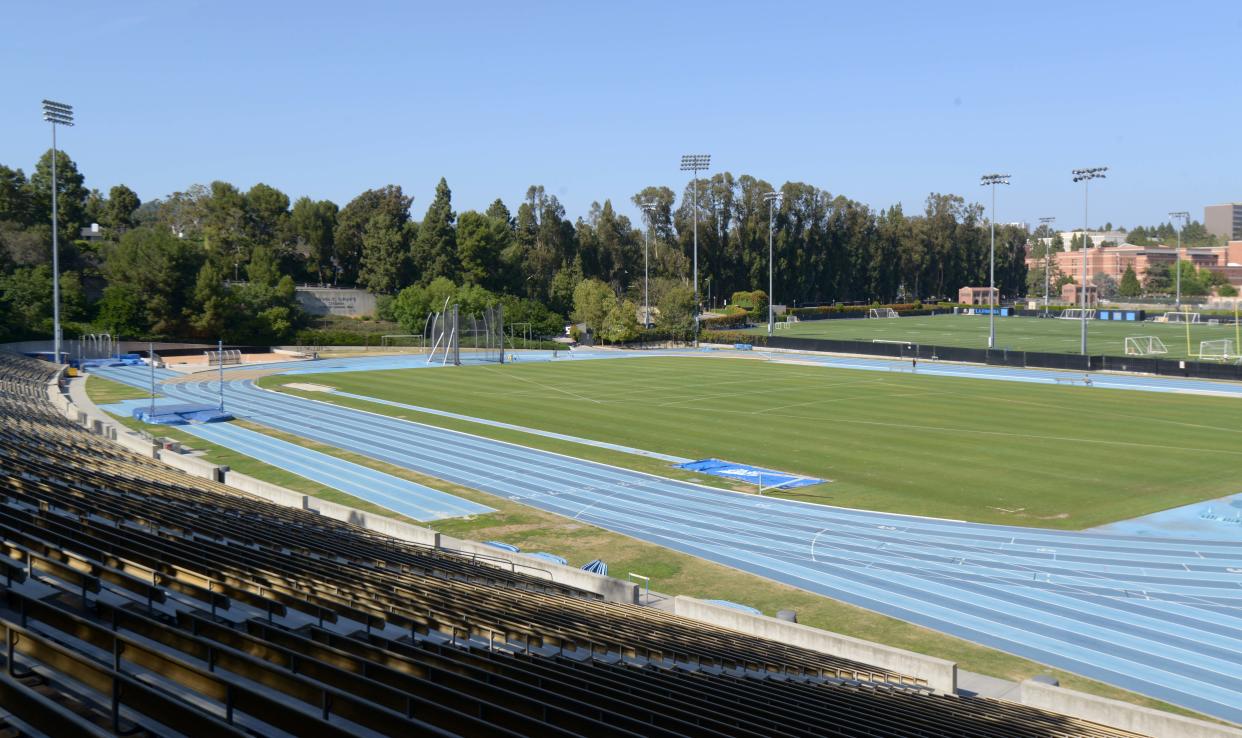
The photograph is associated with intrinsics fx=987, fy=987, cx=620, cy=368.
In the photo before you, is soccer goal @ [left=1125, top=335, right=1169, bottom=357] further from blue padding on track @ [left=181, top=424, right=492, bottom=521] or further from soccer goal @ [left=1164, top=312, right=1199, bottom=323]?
blue padding on track @ [left=181, top=424, right=492, bottom=521]

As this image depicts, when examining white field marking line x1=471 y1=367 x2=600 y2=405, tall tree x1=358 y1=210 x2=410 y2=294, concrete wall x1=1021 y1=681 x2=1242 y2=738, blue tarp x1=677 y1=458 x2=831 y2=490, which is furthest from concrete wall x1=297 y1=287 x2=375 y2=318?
concrete wall x1=1021 y1=681 x2=1242 y2=738

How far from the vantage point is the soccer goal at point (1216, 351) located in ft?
223

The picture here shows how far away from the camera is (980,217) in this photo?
176 m

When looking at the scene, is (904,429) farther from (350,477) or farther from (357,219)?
(357,219)

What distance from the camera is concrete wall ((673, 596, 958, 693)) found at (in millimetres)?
13008

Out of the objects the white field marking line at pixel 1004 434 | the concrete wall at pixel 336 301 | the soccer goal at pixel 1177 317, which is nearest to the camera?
the white field marking line at pixel 1004 434

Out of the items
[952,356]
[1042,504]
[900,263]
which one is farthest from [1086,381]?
[900,263]

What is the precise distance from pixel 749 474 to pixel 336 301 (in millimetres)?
79518

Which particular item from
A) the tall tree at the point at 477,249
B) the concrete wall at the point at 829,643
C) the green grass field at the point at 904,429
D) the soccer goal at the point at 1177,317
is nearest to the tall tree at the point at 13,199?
the tall tree at the point at 477,249

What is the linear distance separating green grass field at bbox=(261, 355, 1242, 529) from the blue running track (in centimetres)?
183

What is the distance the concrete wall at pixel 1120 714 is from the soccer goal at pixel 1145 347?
219 ft

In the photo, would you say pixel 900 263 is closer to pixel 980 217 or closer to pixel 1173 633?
pixel 980 217

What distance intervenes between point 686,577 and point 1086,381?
4011cm

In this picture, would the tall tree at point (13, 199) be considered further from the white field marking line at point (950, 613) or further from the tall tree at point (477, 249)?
the white field marking line at point (950, 613)
